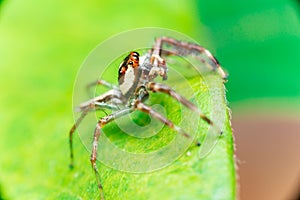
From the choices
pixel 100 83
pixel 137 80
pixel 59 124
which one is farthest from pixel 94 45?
pixel 137 80

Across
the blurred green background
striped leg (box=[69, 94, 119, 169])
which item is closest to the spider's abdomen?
striped leg (box=[69, 94, 119, 169])

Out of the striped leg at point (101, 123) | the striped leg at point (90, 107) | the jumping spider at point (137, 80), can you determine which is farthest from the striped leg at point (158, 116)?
the striped leg at point (90, 107)

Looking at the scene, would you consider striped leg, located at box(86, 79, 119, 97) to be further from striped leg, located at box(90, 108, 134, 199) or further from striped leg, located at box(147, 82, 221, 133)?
striped leg, located at box(147, 82, 221, 133)

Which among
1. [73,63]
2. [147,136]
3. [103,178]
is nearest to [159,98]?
[147,136]

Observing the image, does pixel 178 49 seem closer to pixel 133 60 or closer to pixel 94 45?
pixel 133 60

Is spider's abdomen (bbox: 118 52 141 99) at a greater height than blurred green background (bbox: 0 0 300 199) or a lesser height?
lesser

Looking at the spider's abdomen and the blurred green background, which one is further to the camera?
the blurred green background

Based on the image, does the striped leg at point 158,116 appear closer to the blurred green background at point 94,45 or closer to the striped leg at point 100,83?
the striped leg at point 100,83

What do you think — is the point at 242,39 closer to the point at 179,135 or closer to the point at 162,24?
the point at 162,24
